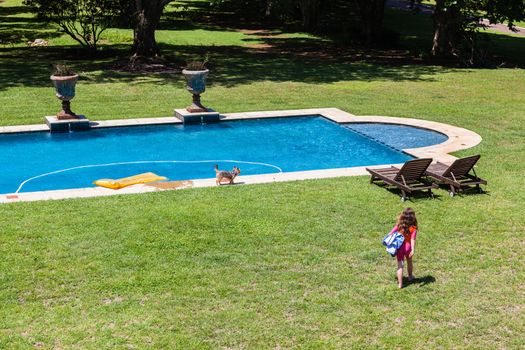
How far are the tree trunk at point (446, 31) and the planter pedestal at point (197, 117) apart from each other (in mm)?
17466

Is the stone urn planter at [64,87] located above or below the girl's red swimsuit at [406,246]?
above

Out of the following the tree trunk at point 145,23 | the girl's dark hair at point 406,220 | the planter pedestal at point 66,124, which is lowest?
the planter pedestal at point 66,124

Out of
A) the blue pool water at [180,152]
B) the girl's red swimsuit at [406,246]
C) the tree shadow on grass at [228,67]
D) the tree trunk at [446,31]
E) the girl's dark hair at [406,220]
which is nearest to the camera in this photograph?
the girl's dark hair at [406,220]

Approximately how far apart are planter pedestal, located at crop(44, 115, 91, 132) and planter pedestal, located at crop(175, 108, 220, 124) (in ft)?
9.53

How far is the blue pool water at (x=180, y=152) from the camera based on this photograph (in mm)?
18188

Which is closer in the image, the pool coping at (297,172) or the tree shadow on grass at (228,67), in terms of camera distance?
the pool coping at (297,172)

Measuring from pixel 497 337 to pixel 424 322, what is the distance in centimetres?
96

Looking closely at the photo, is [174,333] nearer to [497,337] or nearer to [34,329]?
[34,329]

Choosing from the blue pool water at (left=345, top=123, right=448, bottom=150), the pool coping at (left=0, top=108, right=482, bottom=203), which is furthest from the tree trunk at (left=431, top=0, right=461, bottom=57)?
the blue pool water at (left=345, top=123, right=448, bottom=150)

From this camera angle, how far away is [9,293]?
10.4 m

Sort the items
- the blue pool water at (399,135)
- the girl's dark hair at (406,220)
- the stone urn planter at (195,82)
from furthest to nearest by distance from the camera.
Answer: the stone urn planter at (195,82) < the blue pool water at (399,135) < the girl's dark hair at (406,220)

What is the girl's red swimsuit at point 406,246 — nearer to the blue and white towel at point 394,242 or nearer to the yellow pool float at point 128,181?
the blue and white towel at point 394,242

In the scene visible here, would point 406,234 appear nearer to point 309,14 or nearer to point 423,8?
point 309,14

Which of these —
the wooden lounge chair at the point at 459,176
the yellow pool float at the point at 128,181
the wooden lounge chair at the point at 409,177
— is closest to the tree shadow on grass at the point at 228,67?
the yellow pool float at the point at 128,181
